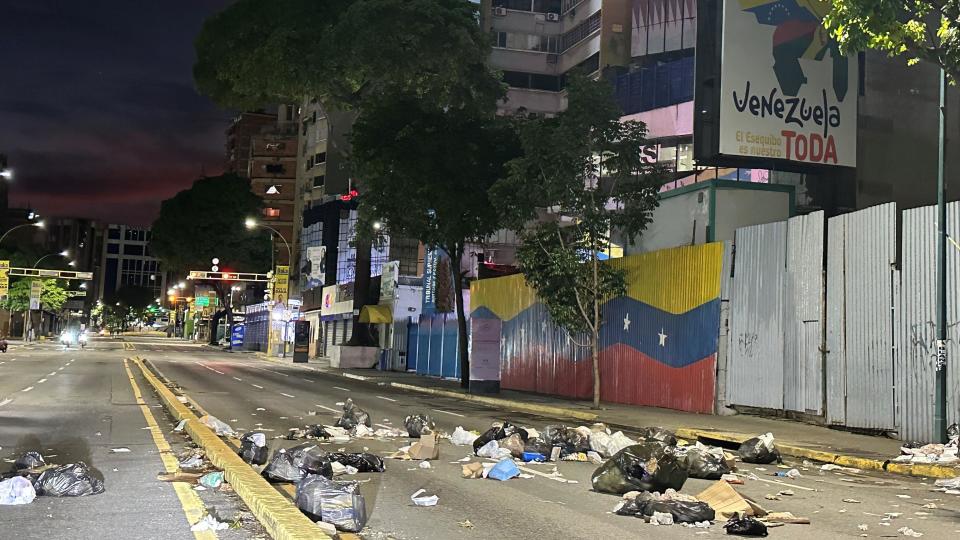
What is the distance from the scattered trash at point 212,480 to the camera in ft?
30.6

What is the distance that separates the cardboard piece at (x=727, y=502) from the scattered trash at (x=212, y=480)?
16.4 ft

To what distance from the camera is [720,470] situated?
37.6 ft

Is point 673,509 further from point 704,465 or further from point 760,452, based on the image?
point 760,452

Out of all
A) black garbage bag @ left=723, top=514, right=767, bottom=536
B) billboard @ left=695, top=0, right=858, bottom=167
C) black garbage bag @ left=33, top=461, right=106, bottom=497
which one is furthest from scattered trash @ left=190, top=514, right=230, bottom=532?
billboard @ left=695, top=0, right=858, bottom=167

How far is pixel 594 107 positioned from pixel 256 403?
38.1 ft

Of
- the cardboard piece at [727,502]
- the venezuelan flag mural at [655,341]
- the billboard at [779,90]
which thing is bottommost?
the cardboard piece at [727,502]

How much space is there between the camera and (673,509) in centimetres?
820

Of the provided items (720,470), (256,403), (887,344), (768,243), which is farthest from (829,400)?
(256,403)

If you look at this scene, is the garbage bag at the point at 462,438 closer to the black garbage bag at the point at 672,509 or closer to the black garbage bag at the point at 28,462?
the black garbage bag at the point at 672,509

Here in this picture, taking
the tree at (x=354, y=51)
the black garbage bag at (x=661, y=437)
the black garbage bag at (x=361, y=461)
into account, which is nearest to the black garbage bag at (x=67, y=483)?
the black garbage bag at (x=361, y=461)

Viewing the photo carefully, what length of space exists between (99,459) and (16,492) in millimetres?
3285

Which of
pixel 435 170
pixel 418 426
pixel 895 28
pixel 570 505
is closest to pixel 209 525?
pixel 570 505

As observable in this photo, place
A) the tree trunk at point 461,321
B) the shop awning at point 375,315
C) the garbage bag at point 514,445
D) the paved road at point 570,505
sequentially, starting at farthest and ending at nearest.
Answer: the shop awning at point 375,315
the tree trunk at point 461,321
the garbage bag at point 514,445
the paved road at point 570,505

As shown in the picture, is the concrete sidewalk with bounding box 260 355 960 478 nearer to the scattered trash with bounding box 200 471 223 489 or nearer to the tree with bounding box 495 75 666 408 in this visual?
the tree with bounding box 495 75 666 408
